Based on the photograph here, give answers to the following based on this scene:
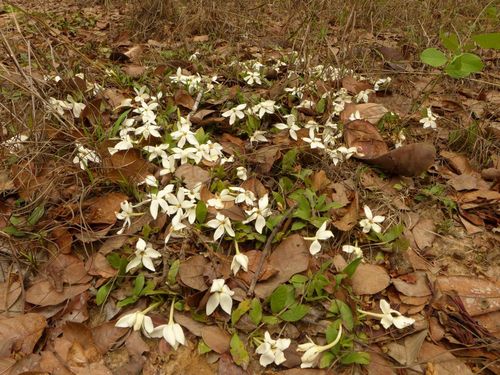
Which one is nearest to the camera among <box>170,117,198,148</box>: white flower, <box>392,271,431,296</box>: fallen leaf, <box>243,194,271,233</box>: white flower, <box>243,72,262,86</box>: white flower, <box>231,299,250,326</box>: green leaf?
<box>231,299,250,326</box>: green leaf

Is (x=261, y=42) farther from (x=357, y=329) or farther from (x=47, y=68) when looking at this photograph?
(x=357, y=329)

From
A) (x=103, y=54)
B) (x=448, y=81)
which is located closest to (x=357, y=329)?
(x=448, y=81)

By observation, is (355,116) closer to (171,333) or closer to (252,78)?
(252,78)

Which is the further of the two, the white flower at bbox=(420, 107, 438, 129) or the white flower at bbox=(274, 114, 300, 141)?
the white flower at bbox=(420, 107, 438, 129)

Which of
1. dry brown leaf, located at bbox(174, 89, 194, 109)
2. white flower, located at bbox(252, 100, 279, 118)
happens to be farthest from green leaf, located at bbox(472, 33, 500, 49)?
dry brown leaf, located at bbox(174, 89, 194, 109)

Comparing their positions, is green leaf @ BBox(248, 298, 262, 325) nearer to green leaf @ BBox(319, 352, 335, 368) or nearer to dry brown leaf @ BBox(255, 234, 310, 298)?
dry brown leaf @ BBox(255, 234, 310, 298)

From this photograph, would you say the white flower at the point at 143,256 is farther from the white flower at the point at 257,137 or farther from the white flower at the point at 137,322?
the white flower at the point at 257,137
